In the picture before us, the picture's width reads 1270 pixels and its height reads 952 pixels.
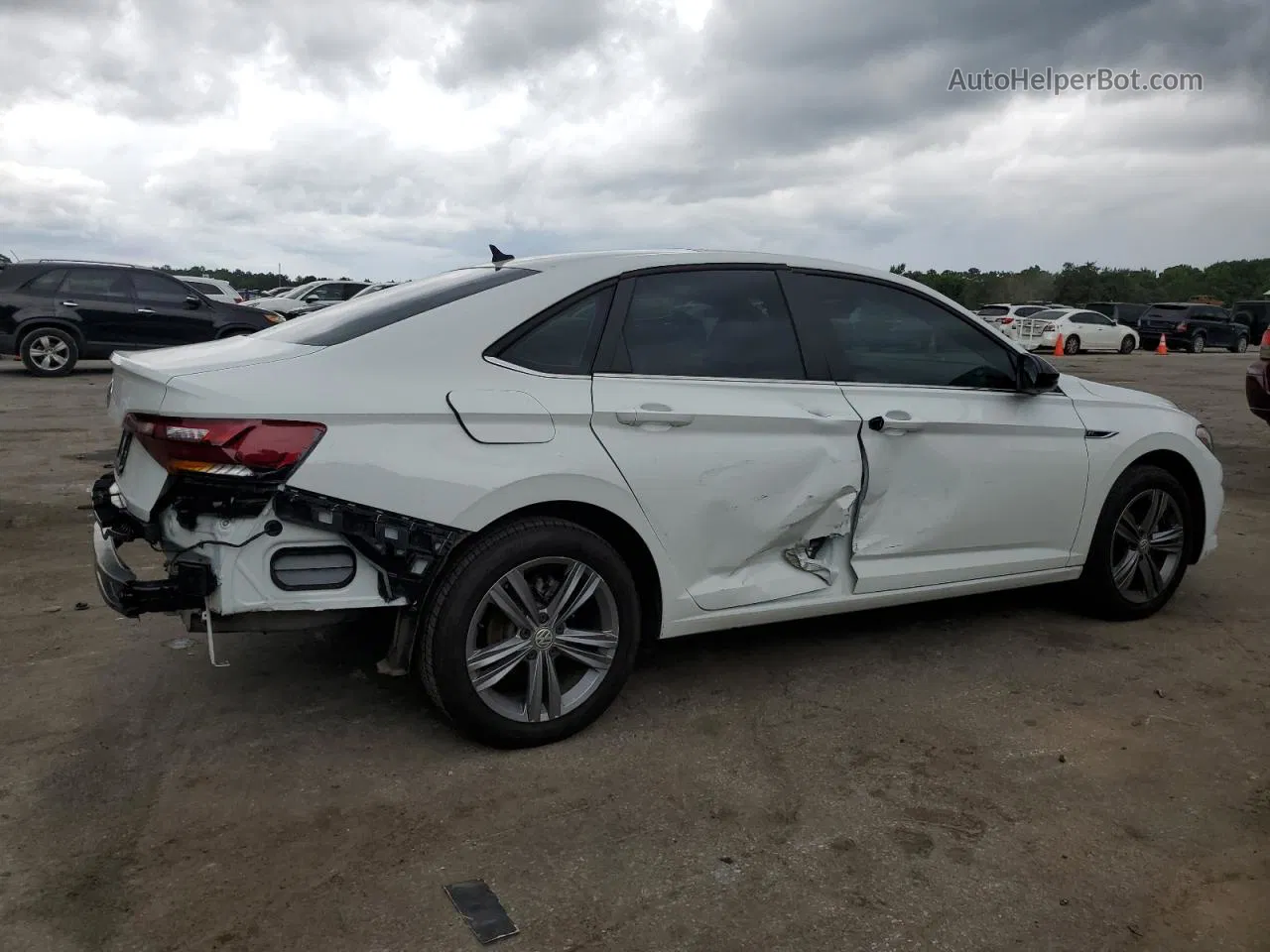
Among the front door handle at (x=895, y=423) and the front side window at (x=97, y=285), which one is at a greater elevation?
the front side window at (x=97, y=285)

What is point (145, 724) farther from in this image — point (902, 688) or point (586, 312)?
point (902, 688)

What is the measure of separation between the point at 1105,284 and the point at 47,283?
2735 inches

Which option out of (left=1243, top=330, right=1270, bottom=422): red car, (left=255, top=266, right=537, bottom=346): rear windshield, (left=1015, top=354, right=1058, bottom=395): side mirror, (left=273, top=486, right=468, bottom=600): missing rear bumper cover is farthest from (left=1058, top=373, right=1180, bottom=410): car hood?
(left=1243, top=330, right=1270, bottom=422): red car

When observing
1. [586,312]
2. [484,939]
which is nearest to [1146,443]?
[586,312]

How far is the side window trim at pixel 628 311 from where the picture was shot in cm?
362

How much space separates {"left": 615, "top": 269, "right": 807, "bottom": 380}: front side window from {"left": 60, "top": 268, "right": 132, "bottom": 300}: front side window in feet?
45.1

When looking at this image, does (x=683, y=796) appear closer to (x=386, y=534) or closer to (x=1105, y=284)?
(x=386, y=534)

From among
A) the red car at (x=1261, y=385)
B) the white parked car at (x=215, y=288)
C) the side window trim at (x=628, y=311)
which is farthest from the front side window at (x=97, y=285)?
the red car at (x=1261, y=385)

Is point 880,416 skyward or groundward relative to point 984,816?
skyward

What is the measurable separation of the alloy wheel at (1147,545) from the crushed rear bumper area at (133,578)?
3931 millimetres

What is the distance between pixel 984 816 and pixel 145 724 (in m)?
2.80

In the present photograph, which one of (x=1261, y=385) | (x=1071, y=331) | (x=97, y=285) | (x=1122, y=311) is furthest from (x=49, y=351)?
(x=1122, y=311)

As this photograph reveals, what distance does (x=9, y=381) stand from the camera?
47.8 feet

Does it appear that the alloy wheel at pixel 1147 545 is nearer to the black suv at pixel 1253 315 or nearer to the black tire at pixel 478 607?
the black tire at pixel 478 607
